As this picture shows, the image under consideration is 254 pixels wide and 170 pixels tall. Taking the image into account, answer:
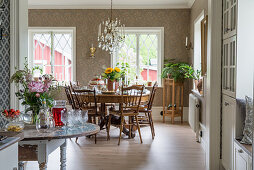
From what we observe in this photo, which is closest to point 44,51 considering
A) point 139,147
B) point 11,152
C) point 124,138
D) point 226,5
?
point 124,138

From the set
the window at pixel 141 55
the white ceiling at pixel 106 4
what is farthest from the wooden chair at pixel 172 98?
the white ceiling at pixel 106 4

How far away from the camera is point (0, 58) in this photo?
346 cm

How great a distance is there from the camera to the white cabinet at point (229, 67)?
10.2 feet

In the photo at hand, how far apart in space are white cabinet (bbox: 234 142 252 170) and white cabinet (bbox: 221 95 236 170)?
179 mm

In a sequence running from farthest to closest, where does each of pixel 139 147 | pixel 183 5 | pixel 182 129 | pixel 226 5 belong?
pixel 183 5 → pixel 182 129 → pixel 139 147 → pixel 226 5

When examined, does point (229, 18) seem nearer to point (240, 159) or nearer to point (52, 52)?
point (240, 159)

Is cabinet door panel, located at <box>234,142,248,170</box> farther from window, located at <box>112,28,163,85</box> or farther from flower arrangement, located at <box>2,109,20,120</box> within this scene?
window, located at <box>112,28,163,85</box>

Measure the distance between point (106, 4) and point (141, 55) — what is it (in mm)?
1508

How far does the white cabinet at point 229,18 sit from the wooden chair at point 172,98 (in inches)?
136

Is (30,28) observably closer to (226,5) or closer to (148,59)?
(148,59)

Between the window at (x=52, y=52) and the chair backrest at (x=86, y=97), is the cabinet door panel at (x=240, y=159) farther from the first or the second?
the window at (x=52, y=52)

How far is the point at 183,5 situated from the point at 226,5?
3963mm

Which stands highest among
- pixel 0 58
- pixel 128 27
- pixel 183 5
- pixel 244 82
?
pixel 183 5

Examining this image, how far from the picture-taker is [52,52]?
7.77 m
